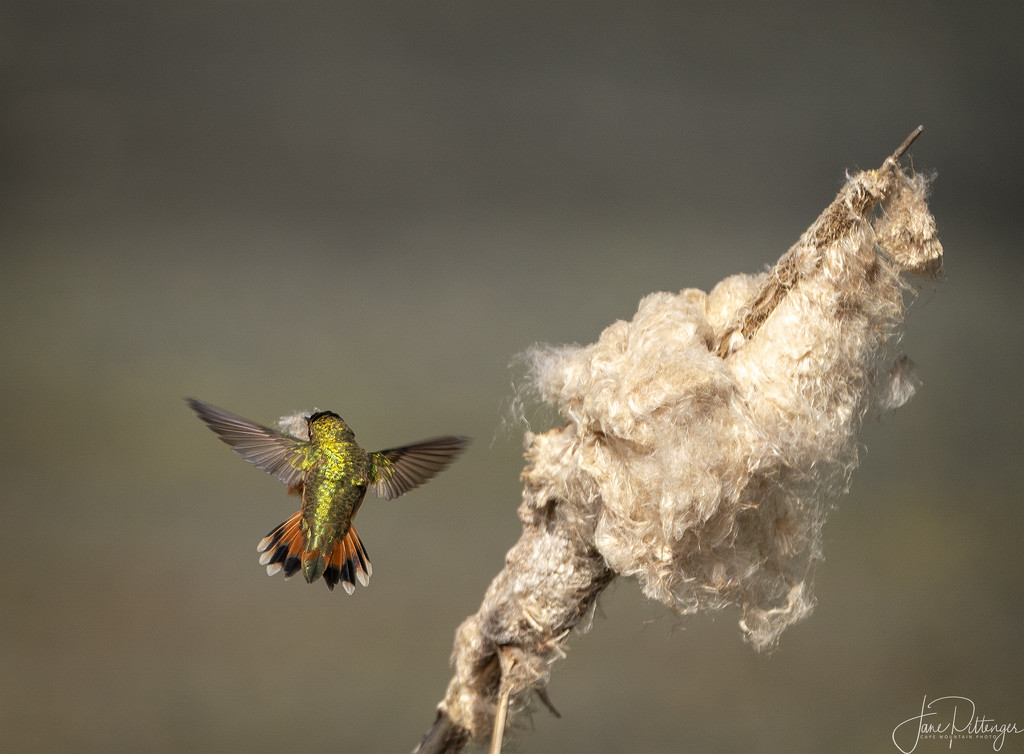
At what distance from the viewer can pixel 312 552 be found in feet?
2.24

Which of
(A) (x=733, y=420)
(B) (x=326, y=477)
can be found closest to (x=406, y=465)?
(B) (x=326, y=477)

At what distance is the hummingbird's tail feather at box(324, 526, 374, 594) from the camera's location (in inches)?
27.0

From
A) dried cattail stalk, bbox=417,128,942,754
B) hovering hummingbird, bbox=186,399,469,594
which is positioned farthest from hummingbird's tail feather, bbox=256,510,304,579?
dried cattail stalk, bbox=417,128,942,754

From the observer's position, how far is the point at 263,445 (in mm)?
702

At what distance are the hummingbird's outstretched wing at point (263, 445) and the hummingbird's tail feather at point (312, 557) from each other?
4 cm

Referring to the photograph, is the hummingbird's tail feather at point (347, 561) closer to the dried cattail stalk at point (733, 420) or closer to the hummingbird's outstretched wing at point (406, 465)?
the hummingbird's outstretched wing at point (406, 465)

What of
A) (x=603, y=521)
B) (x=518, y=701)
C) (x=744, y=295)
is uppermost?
(x=744, y=295)

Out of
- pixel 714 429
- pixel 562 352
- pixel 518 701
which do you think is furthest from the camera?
pixel 518 701

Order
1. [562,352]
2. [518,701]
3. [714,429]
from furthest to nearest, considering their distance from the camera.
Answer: [518,701] < [562,352] < [714,429]

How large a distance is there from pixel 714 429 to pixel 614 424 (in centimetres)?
9

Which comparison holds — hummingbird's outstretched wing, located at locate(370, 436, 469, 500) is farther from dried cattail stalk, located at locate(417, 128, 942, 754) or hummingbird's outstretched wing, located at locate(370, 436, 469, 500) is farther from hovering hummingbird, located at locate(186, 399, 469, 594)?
dried cattail stalk, located at locate(417, 128, 942, 754)

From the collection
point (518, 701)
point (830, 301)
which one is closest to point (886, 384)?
point (830, 301)

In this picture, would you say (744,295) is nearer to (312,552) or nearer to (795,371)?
(795,371)

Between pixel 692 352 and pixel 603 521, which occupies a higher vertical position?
pixel 692 352
